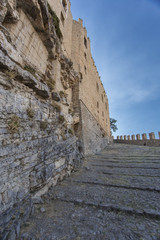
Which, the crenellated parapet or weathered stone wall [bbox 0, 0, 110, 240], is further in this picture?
the crenellated parapet

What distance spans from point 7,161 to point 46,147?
1.26 metres

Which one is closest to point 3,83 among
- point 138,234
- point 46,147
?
point 46,147

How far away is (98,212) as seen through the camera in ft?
7.20

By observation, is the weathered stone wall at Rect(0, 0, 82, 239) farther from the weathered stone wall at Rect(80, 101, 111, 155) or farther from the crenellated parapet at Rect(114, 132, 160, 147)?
the crenellated parapet at Rect(114, 132, 160, 147)

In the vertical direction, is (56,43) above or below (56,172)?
above

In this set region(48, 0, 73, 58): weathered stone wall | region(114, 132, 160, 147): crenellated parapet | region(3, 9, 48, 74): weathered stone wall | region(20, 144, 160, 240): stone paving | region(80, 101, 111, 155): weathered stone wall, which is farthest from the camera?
region(114, 132, 160, 147): crenellated parapet

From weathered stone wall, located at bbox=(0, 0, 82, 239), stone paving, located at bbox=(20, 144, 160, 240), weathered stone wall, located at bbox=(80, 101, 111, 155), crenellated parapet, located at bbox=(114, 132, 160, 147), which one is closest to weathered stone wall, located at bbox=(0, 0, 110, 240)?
weathered stone wall, located at bbox=(0, 0, 82, 239)

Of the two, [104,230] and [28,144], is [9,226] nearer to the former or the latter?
[28,144]

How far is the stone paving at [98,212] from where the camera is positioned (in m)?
1.67

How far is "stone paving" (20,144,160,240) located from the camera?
167 centimetres

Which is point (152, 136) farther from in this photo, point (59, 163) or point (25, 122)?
point (25, 122)

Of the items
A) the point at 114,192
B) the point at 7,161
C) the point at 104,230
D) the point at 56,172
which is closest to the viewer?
the point at 104,230

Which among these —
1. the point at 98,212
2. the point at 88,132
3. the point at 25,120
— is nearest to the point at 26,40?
the point at 25,120

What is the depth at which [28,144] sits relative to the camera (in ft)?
8.14
